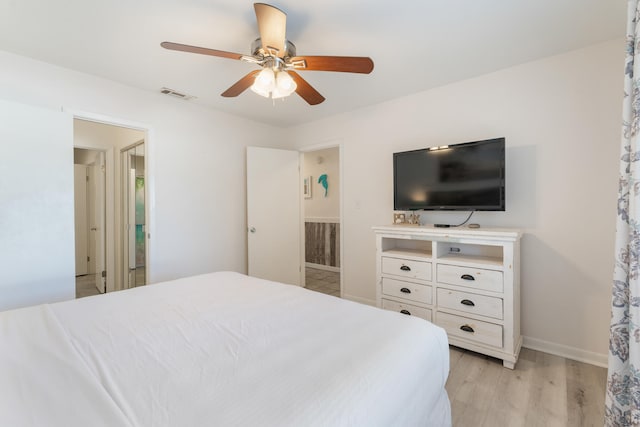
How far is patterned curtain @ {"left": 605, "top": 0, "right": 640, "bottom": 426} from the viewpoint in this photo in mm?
1243

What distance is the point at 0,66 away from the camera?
2084 mm

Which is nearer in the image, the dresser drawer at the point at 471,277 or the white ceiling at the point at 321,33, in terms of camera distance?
the white ceiling at the point at 321,33

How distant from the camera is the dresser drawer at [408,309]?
245 centimetres

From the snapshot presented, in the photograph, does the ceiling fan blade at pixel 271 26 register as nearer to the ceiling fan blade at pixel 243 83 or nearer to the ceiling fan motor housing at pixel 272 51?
the ceiling fan motor housing at pixel 272 51

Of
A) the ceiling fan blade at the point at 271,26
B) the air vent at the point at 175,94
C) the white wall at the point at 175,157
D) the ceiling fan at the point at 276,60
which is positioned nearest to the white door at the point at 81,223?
the white wall at the point at 175,157

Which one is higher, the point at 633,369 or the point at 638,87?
the point at 638,87

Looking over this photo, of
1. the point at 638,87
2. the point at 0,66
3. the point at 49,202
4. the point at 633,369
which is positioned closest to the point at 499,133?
the point at 638,87

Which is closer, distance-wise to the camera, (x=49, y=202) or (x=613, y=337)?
(x=613, y=337)

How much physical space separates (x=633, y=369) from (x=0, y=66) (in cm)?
421

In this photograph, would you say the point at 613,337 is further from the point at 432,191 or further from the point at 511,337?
the point at 432,191

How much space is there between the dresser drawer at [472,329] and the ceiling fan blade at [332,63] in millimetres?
1990

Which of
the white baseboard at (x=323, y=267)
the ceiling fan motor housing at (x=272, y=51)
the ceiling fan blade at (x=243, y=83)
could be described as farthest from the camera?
the white baseboard at (x=323, y=267)

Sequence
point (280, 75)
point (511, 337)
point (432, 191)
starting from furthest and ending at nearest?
point (432, 191) → point (511, 337) → point (280, 75)

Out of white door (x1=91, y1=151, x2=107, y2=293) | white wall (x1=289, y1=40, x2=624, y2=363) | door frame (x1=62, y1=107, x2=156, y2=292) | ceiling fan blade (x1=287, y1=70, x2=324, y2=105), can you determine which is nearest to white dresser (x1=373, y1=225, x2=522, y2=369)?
white wall (x1=289, y1=40, x2=624, y2=363)
